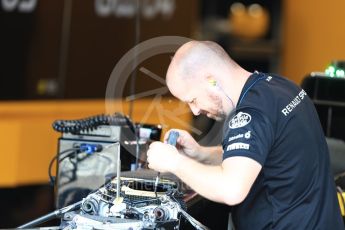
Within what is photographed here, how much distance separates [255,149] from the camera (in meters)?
2.18

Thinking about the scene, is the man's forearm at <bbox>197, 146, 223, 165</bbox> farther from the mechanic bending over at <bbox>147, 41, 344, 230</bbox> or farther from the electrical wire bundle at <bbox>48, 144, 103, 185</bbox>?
the electrical wire bundle at <bbox>48, 144, 103, 185</bbox>

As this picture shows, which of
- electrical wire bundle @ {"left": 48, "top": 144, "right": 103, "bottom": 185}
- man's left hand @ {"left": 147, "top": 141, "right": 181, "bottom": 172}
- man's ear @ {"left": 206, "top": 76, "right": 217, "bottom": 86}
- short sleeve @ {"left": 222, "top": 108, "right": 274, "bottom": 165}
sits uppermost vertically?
man's ear @ {"left": 206, "top": 76, "right": 217, "bottom": 86}

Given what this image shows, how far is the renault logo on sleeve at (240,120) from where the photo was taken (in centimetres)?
223

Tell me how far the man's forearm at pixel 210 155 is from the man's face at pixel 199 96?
37 centimetres

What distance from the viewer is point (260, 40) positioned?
6.94 meters

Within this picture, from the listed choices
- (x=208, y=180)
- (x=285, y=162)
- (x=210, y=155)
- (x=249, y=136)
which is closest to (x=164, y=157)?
(x=208, y=180)

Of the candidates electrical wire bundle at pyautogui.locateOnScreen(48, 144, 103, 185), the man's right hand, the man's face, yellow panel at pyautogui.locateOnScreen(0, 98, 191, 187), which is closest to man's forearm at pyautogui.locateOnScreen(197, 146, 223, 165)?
the man's right hand

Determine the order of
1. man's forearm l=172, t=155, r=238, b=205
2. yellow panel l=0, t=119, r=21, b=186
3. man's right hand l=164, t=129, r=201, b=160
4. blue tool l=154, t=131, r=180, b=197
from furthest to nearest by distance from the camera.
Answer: yellow panel l=0, t=119, r=21, b=186
man's right hand l=164, t=129, r=201, b=160
blue tool l=154, t=131, r=180, b=197
man's forearm l=172, t=155, r=238, b=205

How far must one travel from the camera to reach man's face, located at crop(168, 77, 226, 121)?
91.8 inches

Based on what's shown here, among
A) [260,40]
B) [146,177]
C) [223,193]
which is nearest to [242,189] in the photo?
[223,193]

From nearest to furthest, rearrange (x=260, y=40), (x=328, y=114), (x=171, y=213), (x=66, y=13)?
(x=171, y=213) < (x=328, y=114) < (x=66, y=13) < (x=260, y=40)

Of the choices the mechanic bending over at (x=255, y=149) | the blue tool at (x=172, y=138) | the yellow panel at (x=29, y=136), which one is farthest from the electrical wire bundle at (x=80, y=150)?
the yellow panel at (x=29, y=136)

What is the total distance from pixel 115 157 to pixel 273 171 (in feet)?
2.76

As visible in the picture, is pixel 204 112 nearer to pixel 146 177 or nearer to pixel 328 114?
pixel 146 177
